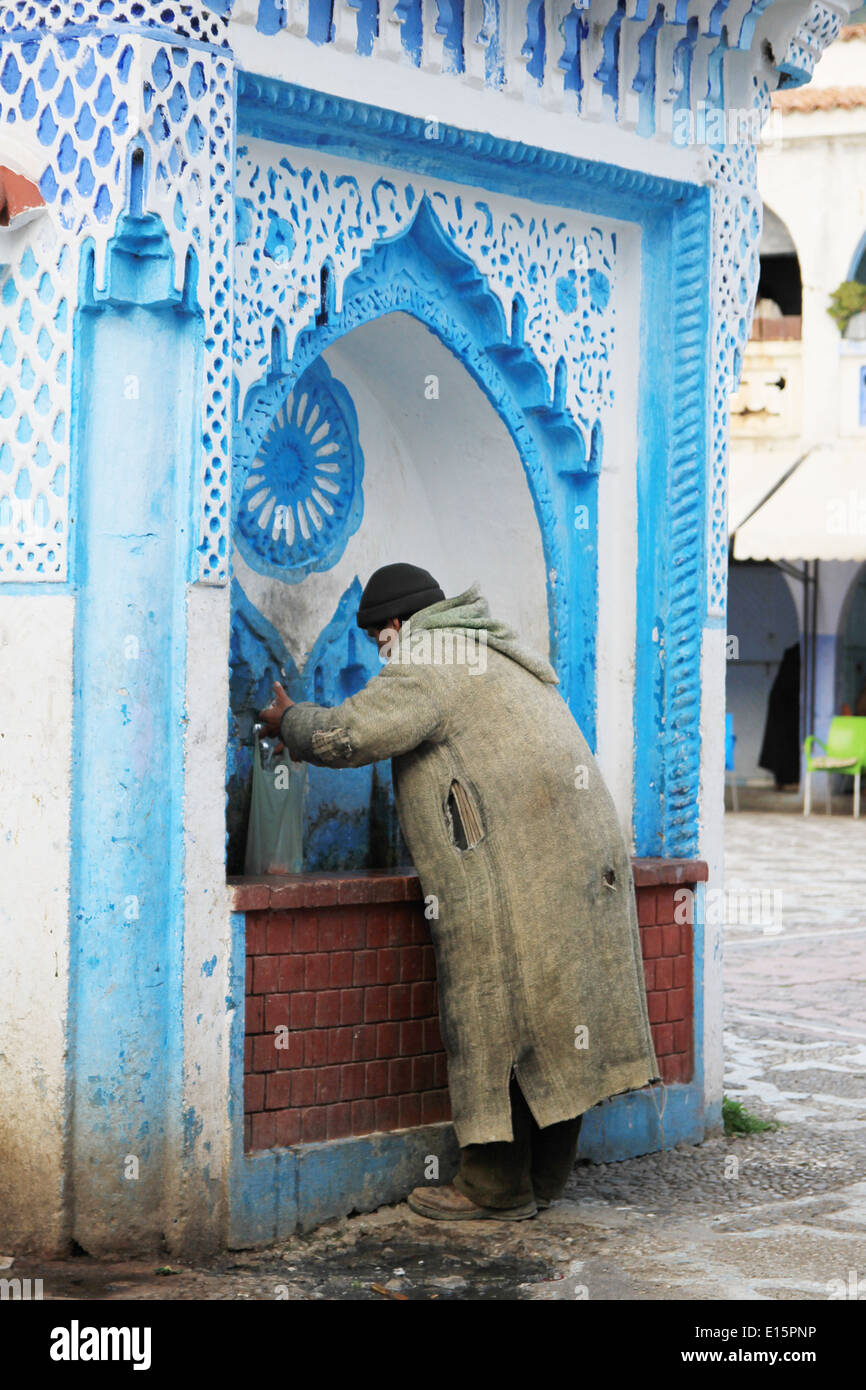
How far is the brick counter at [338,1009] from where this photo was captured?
160 inches

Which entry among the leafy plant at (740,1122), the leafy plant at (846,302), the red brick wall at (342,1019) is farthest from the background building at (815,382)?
the red brick wall at (342,1019)

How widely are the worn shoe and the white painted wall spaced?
936 mm

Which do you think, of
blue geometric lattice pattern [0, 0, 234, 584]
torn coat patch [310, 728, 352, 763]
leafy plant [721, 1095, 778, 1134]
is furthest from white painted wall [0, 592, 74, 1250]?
leafy plant [721, 1095, 778, 1134]

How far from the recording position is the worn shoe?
4266 mm

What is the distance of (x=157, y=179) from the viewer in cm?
383

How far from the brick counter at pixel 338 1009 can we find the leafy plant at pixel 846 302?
13.0 m

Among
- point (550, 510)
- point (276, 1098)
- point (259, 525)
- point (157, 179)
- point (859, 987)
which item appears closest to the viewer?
point (157, 179)

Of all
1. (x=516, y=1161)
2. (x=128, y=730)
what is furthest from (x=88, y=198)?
(x=516, y=1161)

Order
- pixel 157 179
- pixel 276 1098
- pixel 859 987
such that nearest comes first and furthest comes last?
pixel 157 179 < pixel 276 1098 < pixel 859 987

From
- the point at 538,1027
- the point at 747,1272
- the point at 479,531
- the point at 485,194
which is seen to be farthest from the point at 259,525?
the point at 747,1272

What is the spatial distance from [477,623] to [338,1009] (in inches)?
39.6

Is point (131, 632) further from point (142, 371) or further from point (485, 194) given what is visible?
point (485, 194)

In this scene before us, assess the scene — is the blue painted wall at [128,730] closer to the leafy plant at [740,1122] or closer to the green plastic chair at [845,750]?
the leafy plant at [740,1122]

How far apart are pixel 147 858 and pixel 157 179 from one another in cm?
149
